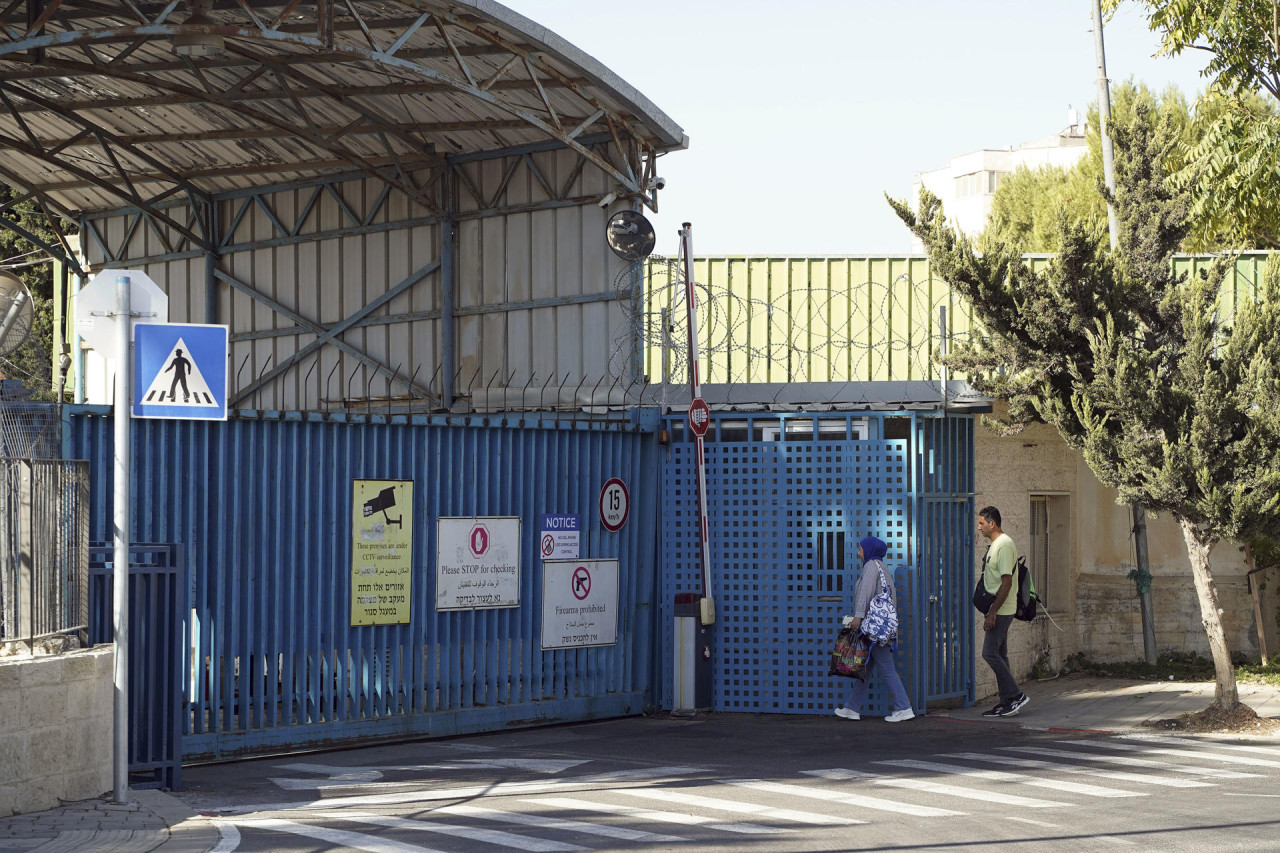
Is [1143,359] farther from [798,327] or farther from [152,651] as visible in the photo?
[152,651]

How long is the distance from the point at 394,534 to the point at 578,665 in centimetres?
247

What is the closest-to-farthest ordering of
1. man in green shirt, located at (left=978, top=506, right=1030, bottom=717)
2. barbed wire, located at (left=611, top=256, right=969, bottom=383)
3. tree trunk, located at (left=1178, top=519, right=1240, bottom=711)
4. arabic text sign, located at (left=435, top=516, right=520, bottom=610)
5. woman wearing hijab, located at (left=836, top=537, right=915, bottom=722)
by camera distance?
arabic text sign, located at (left=435, top=516, right=520, bottom=610) → tree trunk, located at (left=1178, top=519, right=1240, bottom=711) → woman wearing hijab, located at (left=836, top=537, right=915, bottom=722) → man in green shirt, located at (left=978, top=506, right=1030, bottom=717) → barbed wire, located at (left=611, top=256, right=969, bottom=383)

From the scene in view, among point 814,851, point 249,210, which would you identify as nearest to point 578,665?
point 814,851

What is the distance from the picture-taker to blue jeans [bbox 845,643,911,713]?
1400cm

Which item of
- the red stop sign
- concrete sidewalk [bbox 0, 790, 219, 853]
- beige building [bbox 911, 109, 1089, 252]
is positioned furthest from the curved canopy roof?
beige building [bbox 911, 109, 1089, 252]

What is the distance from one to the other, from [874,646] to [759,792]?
13.9 feet

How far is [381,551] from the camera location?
505 inches

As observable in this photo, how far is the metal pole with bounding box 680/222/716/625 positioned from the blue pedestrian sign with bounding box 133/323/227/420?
238 inches

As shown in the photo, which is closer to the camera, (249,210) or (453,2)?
(453,2)

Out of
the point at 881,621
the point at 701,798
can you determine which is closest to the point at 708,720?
the point at 881,621

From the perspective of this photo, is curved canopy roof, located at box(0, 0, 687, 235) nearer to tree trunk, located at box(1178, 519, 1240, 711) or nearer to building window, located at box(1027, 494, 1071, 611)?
building window, located at box(1027, 494, 1071, 611)

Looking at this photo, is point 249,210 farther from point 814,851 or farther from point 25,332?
point 814,851

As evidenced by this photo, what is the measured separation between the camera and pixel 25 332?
16.0 m

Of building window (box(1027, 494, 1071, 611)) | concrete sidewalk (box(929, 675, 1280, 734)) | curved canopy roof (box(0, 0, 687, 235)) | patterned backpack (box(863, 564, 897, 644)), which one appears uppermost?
curved canopy roof (box(0, 0, 687, 235))
